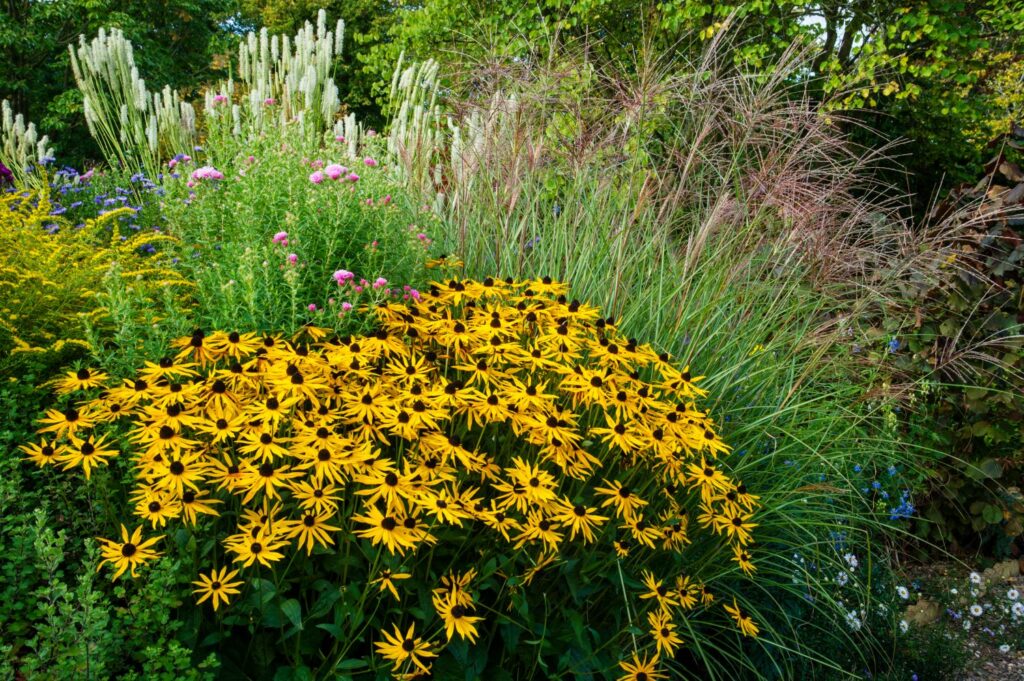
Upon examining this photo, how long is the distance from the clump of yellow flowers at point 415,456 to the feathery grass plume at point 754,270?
51 centimetres

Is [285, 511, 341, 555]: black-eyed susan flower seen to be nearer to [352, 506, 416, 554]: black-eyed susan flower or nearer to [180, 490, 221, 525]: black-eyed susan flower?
[352, 506, 416, 554]: black-eyed susan flower

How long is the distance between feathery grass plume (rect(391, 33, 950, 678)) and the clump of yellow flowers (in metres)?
0.51

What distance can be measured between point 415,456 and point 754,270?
258cm

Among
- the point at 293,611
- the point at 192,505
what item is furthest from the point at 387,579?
the point at 192,505

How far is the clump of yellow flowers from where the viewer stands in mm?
1876

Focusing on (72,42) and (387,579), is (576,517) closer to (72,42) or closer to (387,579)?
(387,579)

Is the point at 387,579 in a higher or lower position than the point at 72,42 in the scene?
higher

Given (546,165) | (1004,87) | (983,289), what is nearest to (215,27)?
(1004,87)

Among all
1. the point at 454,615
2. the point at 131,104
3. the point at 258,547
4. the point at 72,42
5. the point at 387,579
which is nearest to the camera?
the point at 258,547

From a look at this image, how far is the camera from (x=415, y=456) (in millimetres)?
2078

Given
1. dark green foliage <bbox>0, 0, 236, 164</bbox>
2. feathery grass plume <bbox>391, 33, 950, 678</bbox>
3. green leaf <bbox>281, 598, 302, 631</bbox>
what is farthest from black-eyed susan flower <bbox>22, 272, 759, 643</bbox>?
dark green foliage <bbox>0, 0, 236, 164</bbox>

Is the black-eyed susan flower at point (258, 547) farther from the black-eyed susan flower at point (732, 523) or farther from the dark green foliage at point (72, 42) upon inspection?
the dark green foliage at point (72, 42)

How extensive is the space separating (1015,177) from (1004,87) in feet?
39.5

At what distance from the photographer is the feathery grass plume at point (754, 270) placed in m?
3.04
